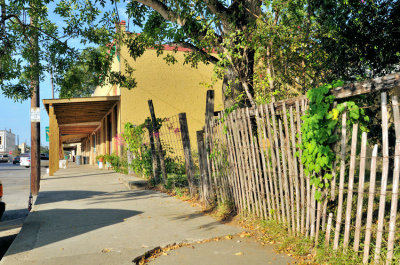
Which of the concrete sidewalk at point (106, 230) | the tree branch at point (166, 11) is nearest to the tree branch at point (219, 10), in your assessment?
the tree branch at point (166, 11)

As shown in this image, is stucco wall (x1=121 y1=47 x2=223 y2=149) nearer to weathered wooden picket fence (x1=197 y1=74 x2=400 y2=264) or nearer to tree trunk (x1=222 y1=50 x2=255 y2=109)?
tree trunk (x1=222 y1=50 x2=255 y2=109)

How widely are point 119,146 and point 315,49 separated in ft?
35.8

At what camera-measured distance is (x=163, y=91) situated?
56.6ft

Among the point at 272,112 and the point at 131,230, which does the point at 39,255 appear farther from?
the point at 272,112

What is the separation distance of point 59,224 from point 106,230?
0.99 metres

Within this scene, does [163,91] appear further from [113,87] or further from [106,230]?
[106,230]

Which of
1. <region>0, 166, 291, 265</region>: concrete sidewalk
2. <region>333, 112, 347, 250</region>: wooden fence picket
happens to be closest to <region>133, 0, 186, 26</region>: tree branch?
<region>0, 166, 291, 265</region>: concrete sidewalk

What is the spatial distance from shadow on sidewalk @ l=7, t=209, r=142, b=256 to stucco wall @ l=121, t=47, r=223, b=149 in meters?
9.96

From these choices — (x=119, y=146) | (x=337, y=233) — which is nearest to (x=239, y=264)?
(x=337, y=233)

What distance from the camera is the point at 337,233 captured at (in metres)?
3.41

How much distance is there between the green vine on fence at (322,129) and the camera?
334 centimetres

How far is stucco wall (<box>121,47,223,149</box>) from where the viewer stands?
16.5m

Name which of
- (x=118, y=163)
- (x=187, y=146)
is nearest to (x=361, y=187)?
(x=187, y=146)

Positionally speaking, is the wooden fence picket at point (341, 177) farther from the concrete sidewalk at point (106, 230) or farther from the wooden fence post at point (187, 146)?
the wooden fence post at point (187, 146)
